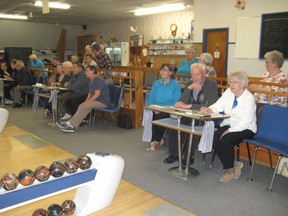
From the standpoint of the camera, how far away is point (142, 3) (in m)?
8.54

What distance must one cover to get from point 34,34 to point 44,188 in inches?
521

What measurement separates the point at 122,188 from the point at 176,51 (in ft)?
25.2

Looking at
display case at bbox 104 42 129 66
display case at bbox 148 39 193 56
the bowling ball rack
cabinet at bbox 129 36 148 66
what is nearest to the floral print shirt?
the bowling ball rack

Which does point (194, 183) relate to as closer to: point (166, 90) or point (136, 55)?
point (166, 90)

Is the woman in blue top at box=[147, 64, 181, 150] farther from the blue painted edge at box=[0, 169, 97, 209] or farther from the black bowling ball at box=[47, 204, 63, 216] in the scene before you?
the black bowling ball at box=[47, 204, 63, 216]

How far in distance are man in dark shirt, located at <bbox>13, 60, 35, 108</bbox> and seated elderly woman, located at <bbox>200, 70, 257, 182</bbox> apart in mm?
5692

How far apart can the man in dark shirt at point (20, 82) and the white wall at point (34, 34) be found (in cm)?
606

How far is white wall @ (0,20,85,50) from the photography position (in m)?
13.0

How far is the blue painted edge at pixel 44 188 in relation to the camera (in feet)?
5.62

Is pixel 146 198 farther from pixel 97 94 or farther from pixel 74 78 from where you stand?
pixel 74 78

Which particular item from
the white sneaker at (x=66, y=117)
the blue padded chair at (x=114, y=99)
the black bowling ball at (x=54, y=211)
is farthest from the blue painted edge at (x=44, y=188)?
the white sneaker at (x=66, y=117)

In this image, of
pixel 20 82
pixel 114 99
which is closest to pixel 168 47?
pixel 20 82

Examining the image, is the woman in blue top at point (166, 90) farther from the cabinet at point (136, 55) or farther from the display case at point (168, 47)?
the cabinet at point (136, 55)

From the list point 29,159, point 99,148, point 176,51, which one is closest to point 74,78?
point 99,148
